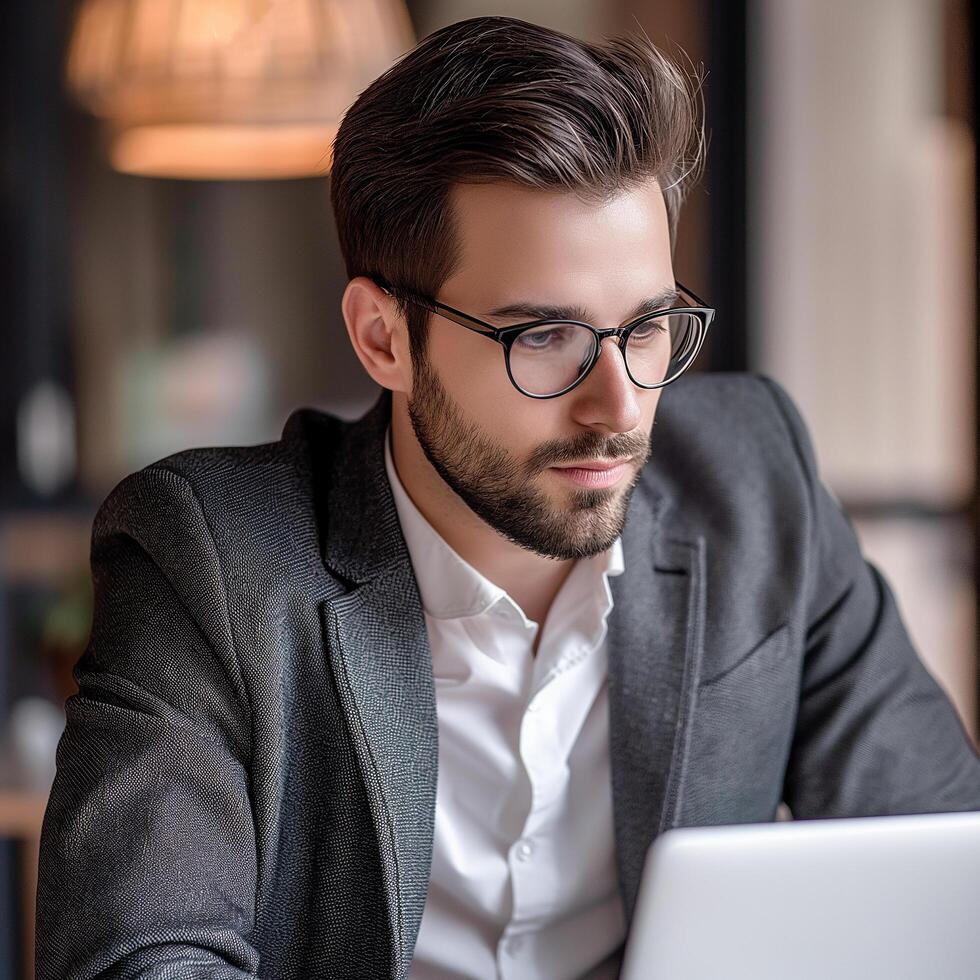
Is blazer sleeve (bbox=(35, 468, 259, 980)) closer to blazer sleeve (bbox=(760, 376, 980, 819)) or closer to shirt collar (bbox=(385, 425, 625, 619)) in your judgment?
shirt collar (bbox=(385, 425, 625, 619))

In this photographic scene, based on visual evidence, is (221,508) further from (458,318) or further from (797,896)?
(797,896)

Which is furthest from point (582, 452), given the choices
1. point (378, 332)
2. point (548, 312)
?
point (378, 332)

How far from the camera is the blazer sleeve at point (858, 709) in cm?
149

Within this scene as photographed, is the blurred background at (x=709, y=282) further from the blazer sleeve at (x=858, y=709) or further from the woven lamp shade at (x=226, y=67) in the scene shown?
the blazer sleeve at (x=858, y=709)

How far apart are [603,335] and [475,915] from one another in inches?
24.4

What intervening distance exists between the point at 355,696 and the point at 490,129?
548 millimetres

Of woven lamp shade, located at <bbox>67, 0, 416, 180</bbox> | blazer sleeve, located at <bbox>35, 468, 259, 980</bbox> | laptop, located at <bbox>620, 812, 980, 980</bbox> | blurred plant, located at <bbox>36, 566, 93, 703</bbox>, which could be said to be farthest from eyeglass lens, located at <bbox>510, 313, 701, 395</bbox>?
blurred plant, located at <bbox>36, 566, 93, 703</bbox>

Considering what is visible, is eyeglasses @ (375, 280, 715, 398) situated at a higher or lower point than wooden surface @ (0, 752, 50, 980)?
higher

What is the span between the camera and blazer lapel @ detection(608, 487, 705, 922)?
1376mm

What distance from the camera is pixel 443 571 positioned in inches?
54.1

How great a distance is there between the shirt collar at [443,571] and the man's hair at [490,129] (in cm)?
18

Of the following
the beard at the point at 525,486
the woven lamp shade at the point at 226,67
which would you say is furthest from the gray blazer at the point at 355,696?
the woven lamp shade at the point at 226,67

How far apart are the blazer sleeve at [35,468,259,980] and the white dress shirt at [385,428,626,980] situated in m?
0.24

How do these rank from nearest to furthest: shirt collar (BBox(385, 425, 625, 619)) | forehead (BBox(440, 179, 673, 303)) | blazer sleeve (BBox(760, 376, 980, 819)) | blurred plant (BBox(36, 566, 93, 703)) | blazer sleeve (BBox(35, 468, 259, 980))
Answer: blazer sleeve (BBox(35, 468, 259, 980))
forehead (BBox(440, 179, 673, 303))
shirt collar (BBox(385, 425, 625, 619))
blazer sleeve (BBox(760, 376, 980, 819))
blurred plant (BBox(36, 566, 93, 703))
